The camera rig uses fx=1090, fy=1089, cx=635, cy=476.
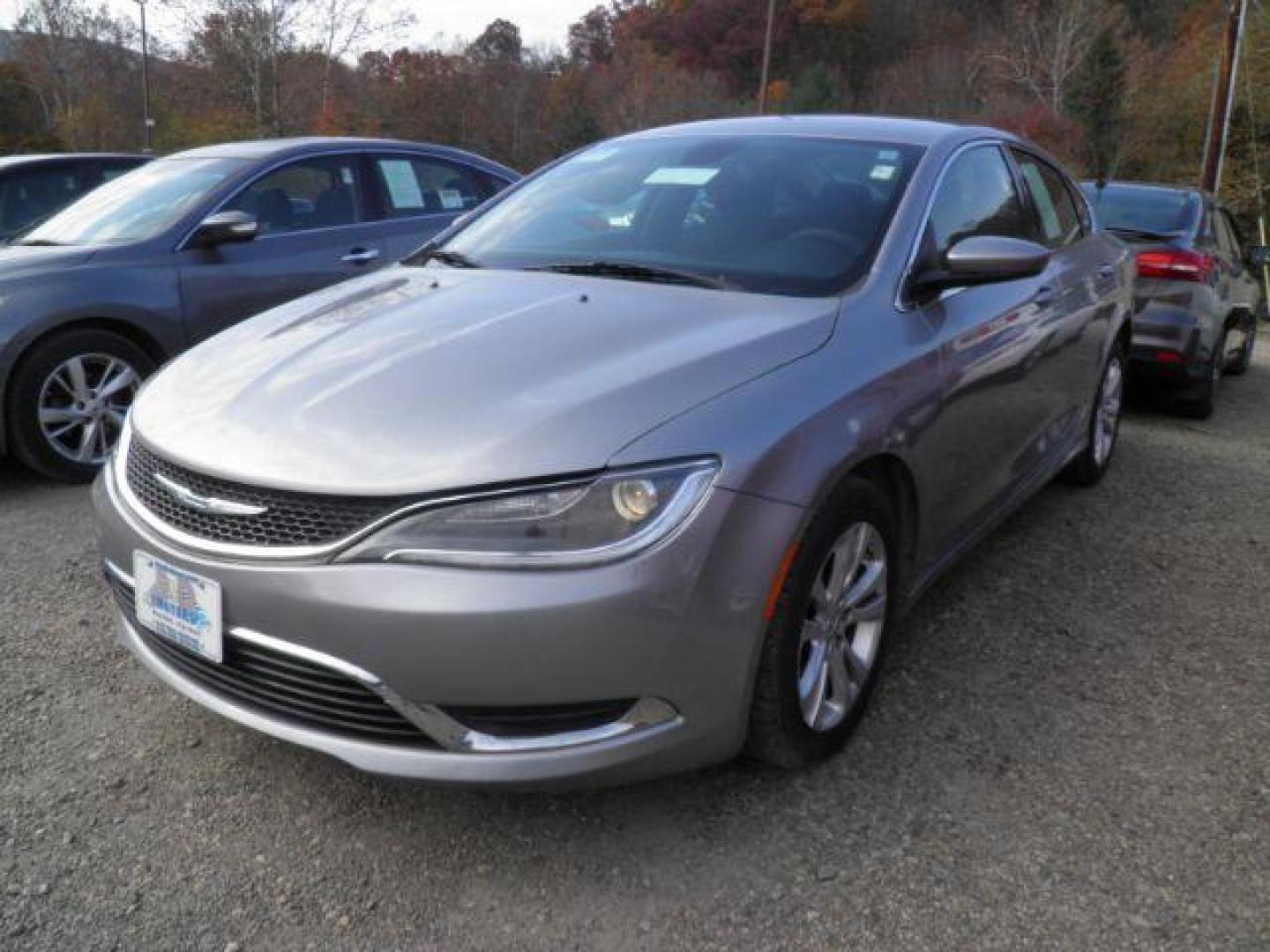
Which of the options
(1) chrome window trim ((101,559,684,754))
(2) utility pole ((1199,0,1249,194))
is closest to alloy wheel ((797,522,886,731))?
(1) chrome window trim ((101,559,684,754))

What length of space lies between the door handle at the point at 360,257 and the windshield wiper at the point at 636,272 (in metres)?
2.65

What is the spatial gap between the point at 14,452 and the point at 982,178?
403 centimetres

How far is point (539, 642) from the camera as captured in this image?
1939mm

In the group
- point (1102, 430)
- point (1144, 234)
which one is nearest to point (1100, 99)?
point (1144, 234)

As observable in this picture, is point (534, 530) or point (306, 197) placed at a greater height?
point (306, 197)

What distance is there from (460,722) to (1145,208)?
21.5 ft

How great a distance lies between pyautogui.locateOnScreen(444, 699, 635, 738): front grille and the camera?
2023 millimetres

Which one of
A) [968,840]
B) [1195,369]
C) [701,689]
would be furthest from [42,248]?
[1195,369]

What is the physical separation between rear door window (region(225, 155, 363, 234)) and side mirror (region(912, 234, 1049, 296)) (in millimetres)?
3691

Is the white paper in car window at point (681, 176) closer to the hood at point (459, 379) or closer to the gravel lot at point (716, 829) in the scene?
the hood at point (459, 379)

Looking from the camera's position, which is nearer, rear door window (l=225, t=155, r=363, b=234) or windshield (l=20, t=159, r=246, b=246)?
windshield (l=20, t=159, r=246, b=246)

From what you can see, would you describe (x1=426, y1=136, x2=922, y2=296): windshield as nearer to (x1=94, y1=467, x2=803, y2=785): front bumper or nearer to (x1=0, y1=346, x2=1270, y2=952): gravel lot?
(x1=94, y1=467, x2=803, y2=785): front bumper

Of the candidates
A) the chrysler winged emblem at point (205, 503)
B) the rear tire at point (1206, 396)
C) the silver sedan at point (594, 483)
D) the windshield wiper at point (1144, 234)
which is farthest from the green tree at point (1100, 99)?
the chrysler winged emblem at point (205, 503)

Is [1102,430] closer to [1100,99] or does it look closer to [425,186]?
[425,186]
